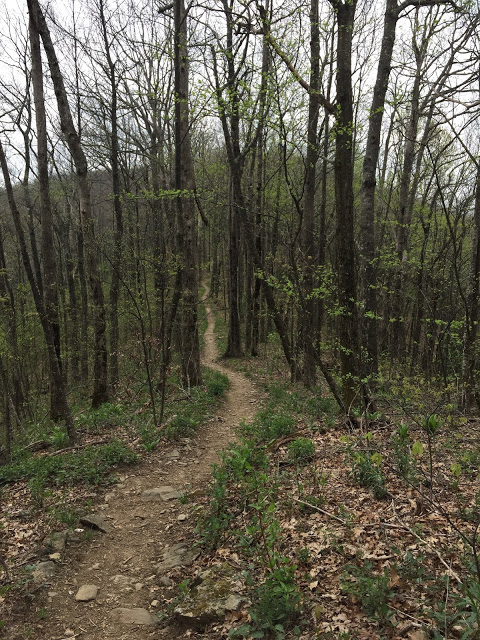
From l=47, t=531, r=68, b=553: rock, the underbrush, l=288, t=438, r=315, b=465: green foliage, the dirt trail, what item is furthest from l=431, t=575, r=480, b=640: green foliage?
l=47, t=531, r=68, b=553: rock

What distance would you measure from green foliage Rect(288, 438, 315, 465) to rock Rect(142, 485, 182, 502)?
175 cm

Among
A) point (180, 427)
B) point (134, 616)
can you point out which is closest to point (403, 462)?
point (134, 616)

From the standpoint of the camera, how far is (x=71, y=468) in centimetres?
592

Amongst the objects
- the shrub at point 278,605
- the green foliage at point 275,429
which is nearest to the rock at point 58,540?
the shrub at point 278,605

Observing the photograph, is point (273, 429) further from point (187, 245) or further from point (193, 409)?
point (187, 245)

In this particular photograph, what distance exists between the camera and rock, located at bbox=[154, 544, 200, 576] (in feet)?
13.5

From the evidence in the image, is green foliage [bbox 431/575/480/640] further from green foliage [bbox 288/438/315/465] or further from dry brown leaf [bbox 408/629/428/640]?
green foliage [bbox 288/438/315/465]

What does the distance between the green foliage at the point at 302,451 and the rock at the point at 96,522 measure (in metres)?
2.52

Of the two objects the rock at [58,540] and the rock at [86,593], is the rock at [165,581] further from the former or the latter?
the rock at [58,540]

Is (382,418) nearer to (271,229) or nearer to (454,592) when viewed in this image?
(454,592)

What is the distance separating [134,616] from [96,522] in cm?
158

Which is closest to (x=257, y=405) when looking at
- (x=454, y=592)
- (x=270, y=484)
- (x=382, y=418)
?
(x=382, y=418)

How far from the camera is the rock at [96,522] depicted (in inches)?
188

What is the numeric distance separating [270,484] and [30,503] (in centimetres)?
317
